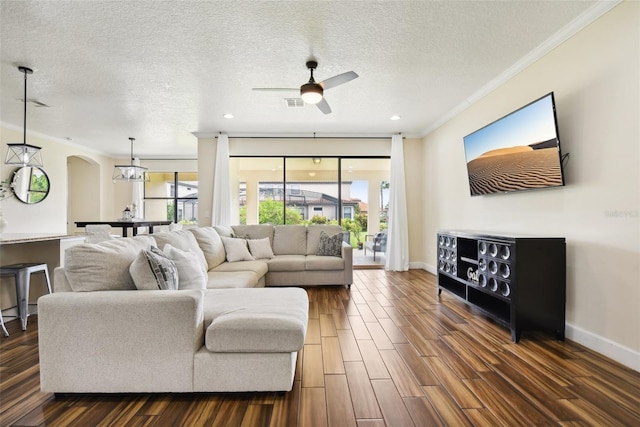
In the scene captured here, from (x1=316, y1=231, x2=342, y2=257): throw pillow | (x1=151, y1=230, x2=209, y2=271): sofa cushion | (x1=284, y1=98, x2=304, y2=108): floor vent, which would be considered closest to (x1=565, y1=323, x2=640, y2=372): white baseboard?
(x1=316, y1=231, x2=342, y2=257): throw pillow

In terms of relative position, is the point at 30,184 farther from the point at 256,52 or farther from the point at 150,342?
the point at 150,342

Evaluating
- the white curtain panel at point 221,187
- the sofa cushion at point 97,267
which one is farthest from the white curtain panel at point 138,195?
the sofa cushion at point 97,267

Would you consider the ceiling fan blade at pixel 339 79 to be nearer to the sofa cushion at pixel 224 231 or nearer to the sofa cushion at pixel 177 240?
the sofa cushion at pixel 177 240

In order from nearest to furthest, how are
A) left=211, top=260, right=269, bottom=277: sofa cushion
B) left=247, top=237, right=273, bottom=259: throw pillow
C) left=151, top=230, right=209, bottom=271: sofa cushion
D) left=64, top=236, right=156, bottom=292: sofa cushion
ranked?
left=64, top=236, right=156, bottom=292: sofa cushion, left=151, top=230, right=209, bottom=271: sofa cushion, left=211, top=260, right=269, bottom=277: sofa cushion, left=247, top=237, right=273, bottom=259: throw pillow

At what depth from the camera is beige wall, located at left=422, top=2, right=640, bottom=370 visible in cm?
210

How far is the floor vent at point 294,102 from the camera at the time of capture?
157 inches

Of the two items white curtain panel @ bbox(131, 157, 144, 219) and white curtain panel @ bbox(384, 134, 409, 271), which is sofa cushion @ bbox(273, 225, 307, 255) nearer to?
white curtain panel @ bbox(384, 134, 409, 271)

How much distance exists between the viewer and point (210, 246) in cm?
370

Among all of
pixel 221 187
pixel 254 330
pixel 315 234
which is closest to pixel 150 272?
pixel 254 330

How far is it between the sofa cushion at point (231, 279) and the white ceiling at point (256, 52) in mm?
2153

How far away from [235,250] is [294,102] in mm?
2156

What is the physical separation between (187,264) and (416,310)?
2.45 metres

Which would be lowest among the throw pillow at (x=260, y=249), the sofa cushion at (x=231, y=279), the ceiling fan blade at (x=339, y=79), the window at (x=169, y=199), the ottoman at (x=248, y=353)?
the ottoman at (x=248, y=353)

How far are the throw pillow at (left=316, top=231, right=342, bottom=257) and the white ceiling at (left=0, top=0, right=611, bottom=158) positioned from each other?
1909 mm
